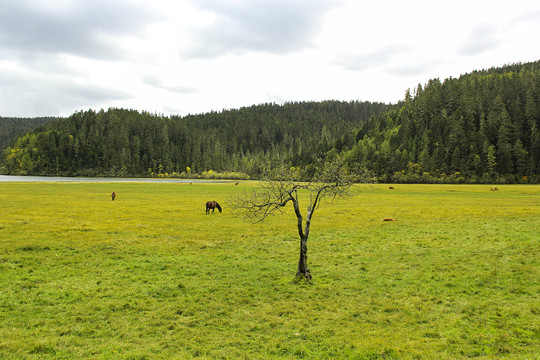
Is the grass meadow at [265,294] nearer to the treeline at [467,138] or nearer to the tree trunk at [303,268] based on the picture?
the tree trunk at [303,268]

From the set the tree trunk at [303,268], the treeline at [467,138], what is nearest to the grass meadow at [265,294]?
the tree trunk at [303,268]

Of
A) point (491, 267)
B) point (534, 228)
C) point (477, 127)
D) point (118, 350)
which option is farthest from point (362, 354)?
point (477, 127)

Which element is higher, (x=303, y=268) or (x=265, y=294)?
(x=303, y=268)

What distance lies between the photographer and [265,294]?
1485 centimetres

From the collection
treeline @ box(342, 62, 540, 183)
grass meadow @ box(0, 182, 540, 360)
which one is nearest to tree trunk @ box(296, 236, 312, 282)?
grass meadow @ box(0, 182, 540, 360)

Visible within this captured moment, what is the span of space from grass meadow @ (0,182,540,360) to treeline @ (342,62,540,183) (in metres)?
122

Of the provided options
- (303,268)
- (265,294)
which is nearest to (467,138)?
(303,268)

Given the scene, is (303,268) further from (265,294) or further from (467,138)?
(467,138)

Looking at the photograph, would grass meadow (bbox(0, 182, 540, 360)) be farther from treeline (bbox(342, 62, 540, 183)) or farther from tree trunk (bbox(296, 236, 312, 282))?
treeline (bbox(342, 62, 540, 183))

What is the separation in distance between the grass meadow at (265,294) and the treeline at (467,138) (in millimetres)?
121795

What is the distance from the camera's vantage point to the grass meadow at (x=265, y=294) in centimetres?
1007

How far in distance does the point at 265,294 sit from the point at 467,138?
170 metres

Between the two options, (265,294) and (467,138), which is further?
(467,138)

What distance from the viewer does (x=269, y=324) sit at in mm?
11836
